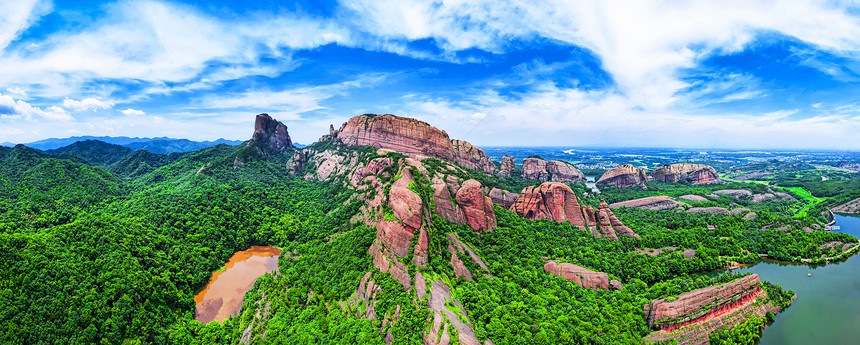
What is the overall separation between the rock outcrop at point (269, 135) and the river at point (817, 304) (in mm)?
125089

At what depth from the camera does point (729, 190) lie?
3922 inches

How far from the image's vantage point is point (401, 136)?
3905 inches

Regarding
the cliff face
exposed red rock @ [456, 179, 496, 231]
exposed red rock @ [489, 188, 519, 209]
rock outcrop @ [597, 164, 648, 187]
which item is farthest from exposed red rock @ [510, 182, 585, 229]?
rock outcrop @ [597, 164, 648, 187]

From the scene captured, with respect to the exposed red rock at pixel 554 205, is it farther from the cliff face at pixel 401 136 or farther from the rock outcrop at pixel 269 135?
the rock outcrop at pixel 269 135

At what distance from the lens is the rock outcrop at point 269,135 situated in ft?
359

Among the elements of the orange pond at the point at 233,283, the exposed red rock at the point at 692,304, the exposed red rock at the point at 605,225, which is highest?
the exposed red rock at the point at 605,225

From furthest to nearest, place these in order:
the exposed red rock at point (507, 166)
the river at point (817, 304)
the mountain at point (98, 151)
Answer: the mountain at point (98, 151) → the exposed red rock at point (507, 166) → the river at point (817, 304)

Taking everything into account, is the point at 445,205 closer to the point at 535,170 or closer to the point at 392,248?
the point at 392,248

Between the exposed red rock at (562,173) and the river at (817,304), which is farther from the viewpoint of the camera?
the exposed red rock at (562,173)

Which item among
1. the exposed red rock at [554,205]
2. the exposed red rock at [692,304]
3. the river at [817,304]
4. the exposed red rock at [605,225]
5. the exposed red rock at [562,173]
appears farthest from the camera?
the exposed red rock at [562,173]

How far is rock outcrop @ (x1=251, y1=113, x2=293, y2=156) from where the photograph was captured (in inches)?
4302

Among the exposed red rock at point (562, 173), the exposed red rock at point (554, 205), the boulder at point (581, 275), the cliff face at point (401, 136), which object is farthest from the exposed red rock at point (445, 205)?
the exposed red rock at point (562, 173)

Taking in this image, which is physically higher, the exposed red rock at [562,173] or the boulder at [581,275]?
the exposed red rock at [562,173]

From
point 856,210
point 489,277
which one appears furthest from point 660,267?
point 856,210
